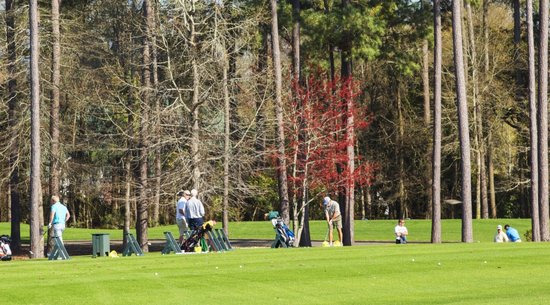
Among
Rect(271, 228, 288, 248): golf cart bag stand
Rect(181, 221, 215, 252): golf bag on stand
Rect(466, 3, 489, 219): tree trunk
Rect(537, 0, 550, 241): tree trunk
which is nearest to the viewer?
Rect(181, 221, 215, 252): golf bag on stand

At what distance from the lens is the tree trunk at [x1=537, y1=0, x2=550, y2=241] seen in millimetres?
43594

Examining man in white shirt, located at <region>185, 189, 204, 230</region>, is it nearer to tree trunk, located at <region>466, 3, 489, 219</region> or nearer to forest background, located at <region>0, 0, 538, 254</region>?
forest background, located at <region>0, 0, 538, 254</region>

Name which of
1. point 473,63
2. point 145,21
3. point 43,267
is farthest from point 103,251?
point 473,63

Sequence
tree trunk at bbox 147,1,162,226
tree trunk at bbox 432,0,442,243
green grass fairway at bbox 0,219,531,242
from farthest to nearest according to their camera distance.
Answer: green grass fairway at bbox 0,219,531,242
tree trunk at bbox 432,0,442,243
tree trunk at bbox 147,1,162,226

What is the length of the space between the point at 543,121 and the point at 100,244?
20.2 m

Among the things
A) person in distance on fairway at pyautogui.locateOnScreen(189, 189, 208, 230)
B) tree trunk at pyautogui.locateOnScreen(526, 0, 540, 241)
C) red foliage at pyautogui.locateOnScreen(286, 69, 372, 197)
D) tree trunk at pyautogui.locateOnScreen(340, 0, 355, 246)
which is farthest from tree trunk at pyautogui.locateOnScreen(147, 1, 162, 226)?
tree trunk at pyautogui.locateOnScreen(526, 0, 540, 241)

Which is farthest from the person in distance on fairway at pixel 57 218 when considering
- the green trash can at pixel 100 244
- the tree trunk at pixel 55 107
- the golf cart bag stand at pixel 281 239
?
the tree trunk at pixel 55 107

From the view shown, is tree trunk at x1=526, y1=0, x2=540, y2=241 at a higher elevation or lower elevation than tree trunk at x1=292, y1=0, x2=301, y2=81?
lower

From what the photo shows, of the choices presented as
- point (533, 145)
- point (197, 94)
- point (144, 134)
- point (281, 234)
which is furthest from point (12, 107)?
point (533, 145)

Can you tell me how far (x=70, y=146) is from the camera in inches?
1764

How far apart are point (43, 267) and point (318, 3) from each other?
77.9ft

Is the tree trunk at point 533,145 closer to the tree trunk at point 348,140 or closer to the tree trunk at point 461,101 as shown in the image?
the tree trunk at point 461,101

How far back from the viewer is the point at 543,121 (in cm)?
4450

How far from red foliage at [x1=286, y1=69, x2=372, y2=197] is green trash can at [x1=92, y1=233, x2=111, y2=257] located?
1132cm
